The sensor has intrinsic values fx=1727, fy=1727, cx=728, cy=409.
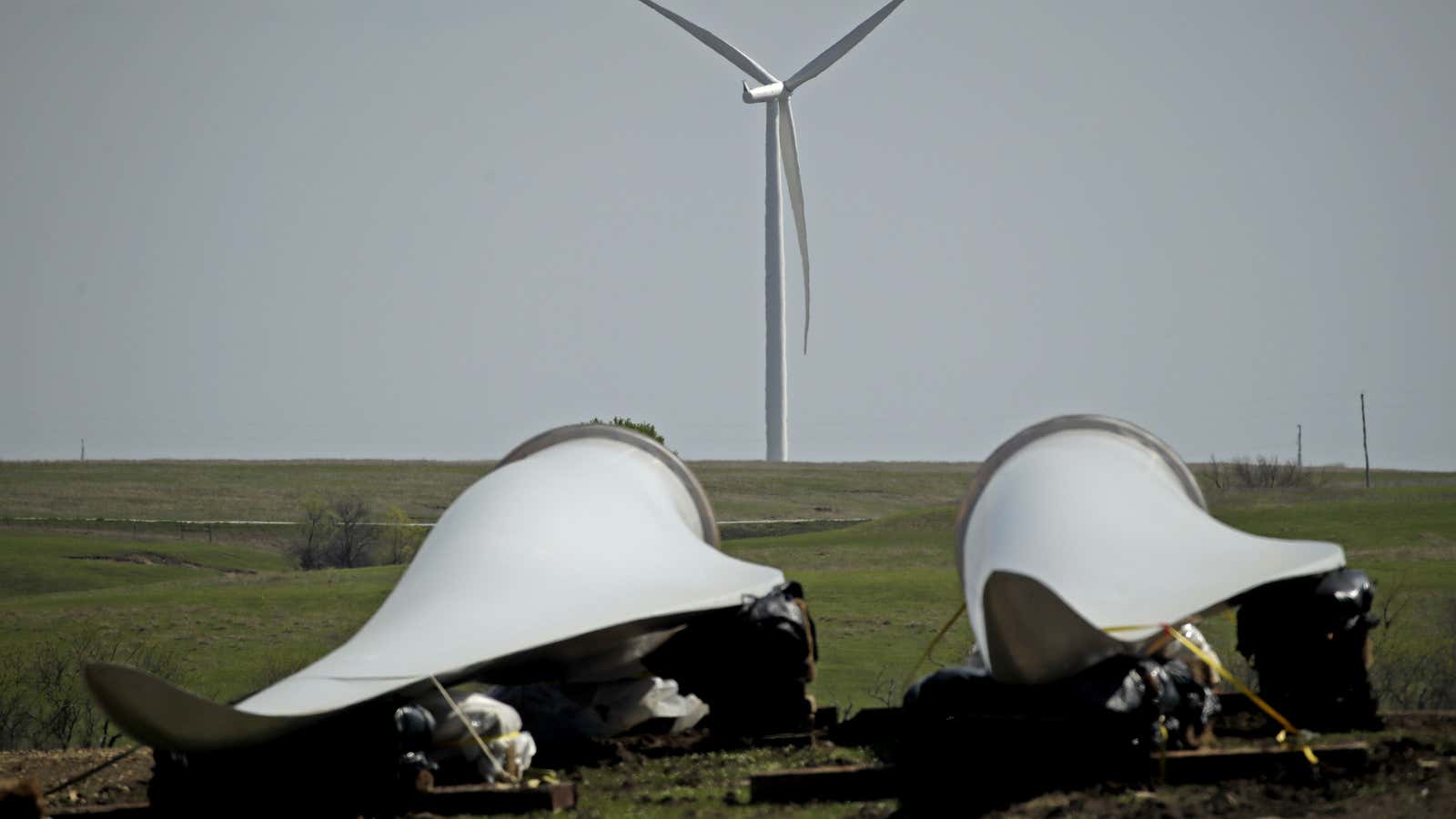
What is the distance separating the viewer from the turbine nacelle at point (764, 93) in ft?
168

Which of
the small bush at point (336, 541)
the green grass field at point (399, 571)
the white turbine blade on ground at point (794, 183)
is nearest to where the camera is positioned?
the green grass field at point (399, 571)

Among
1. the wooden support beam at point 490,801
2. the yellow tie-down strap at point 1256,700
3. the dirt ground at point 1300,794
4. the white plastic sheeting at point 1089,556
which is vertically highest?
the white plastic sheeting at point 1089,556

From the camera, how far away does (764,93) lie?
5150cm

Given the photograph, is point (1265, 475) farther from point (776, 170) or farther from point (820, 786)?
point (820, 786)

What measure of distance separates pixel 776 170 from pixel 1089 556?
43829 mm

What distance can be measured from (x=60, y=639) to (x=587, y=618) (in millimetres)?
21667

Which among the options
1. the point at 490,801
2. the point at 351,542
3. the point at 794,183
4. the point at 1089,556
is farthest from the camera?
the point at 351,542

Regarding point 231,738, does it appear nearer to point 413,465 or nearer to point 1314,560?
point 1314,560

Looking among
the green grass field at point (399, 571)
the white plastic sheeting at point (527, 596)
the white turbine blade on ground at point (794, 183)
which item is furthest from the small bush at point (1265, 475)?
the white plastic sheeting at point (527, 596)

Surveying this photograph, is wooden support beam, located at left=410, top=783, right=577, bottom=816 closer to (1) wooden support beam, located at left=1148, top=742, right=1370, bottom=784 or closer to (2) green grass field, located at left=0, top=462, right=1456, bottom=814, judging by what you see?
(2) green grass field, located at left=0, top=462, right=1456, bottom=814

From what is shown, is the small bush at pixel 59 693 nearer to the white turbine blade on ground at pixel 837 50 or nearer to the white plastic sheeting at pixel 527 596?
the white plastic sheeting at pixel 527 596

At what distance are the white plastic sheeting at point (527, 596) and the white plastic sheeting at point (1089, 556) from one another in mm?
2289

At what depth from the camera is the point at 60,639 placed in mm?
31125

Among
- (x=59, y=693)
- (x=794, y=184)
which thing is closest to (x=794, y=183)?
(x=794, y=184)
